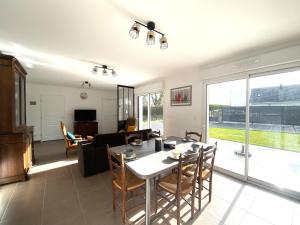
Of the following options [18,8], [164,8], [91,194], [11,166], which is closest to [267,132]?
[164,8]

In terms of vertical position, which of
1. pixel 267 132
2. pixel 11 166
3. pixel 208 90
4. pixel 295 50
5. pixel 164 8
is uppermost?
pixel 164 8

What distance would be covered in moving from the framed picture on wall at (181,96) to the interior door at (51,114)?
5.06m

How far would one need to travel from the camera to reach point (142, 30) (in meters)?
1.90

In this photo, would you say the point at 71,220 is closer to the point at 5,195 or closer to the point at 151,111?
the point at 5,195

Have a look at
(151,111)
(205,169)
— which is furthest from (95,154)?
(151,111)

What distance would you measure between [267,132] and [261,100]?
63 centimetres

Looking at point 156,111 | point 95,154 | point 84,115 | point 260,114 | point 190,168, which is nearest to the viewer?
point 190,168

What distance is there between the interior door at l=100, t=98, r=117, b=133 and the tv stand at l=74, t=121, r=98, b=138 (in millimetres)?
727

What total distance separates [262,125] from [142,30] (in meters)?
2.78

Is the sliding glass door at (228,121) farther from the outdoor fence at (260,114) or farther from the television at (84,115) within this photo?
the television at (84,115)

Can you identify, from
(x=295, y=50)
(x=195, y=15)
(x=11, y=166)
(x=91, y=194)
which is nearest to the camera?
(x=195, y=15)

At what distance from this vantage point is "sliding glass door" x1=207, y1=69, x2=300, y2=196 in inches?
92.9

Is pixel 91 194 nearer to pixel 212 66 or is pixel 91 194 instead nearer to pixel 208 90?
pixel 208 90

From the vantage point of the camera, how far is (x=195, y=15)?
1581 mm
